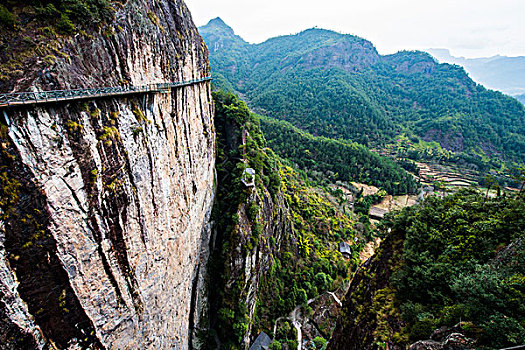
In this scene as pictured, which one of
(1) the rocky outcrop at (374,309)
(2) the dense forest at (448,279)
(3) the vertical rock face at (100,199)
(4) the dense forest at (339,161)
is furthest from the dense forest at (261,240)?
(4) the dense forest at (339,161)

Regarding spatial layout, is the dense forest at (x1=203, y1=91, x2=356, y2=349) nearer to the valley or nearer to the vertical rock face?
the valley

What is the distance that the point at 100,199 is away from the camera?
14.5 metres

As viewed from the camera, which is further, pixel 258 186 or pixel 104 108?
pixel 258 186

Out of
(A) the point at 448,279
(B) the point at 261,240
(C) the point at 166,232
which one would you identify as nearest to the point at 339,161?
→ (B) the point at 261,240

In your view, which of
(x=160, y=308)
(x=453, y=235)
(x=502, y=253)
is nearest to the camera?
(x=502, y=253)

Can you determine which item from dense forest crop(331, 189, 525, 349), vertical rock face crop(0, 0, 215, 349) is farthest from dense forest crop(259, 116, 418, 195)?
vertical rock face crop(0, 0, 215, 349)

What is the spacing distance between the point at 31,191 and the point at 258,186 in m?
30.8

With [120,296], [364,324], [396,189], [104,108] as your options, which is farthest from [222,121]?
[396,189]

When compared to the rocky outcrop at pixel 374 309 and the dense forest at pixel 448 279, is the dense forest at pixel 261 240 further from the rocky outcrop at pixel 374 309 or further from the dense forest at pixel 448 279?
the dense forest at pixel 448 279

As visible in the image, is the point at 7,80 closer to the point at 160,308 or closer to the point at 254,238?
the point at 160,308

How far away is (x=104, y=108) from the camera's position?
1479 centimetres

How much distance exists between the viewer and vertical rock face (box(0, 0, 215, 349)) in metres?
11.2

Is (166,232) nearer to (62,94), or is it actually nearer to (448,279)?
(62,94)

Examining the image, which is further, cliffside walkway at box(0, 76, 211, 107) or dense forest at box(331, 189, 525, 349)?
dense forest at box(331, 189, 525, 349)
